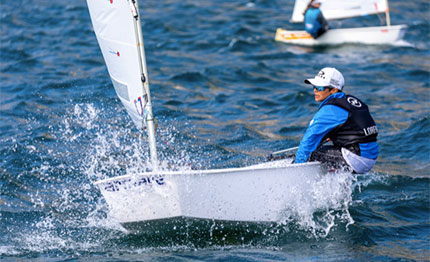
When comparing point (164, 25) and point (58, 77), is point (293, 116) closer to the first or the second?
point (58, 77)

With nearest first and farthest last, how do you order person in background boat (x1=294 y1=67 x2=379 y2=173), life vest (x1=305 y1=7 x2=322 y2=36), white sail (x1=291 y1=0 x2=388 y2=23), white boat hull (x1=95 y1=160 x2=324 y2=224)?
1. white boat hull (x1=95 y1=160 x2=324 y2=224)
2. person in background boat (x1=294 y1=67 x2=379 y2=173)
3. life vest (x1=305 y1=7 x2=322 y2=36)
4. white sail (x1=291 y1=0 x2=388 y2=23)

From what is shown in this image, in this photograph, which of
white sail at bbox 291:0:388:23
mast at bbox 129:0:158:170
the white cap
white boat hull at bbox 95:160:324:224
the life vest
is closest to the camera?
white boat hull at bbox 95:160:324:224

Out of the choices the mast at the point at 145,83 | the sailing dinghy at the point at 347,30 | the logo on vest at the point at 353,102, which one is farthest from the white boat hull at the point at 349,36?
the mast at the point at 145,83

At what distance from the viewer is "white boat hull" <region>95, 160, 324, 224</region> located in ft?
16.3

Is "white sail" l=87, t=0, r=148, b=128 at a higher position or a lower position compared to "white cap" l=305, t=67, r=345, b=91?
higher

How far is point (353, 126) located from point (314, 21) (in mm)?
7931

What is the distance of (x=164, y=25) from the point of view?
14.0 metres

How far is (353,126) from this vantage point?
5.36 meters

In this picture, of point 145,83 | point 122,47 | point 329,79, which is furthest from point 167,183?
point 329,79

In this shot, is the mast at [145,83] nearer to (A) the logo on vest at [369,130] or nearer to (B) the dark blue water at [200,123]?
(B) the dark blue water at [200,123]

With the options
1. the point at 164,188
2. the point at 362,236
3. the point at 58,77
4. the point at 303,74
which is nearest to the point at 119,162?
the point at 164,188

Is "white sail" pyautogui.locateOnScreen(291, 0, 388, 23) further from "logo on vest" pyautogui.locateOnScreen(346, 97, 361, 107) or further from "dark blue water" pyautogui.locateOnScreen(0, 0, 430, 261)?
"logo on vest" pyautogui.locateOnScreen(346, 97, 361, 107)

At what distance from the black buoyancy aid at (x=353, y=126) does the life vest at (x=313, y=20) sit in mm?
7784

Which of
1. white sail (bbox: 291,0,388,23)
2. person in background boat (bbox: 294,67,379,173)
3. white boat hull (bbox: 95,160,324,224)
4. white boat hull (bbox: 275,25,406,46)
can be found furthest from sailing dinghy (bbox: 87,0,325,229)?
white sail (bbox: 291,0,388,23)
